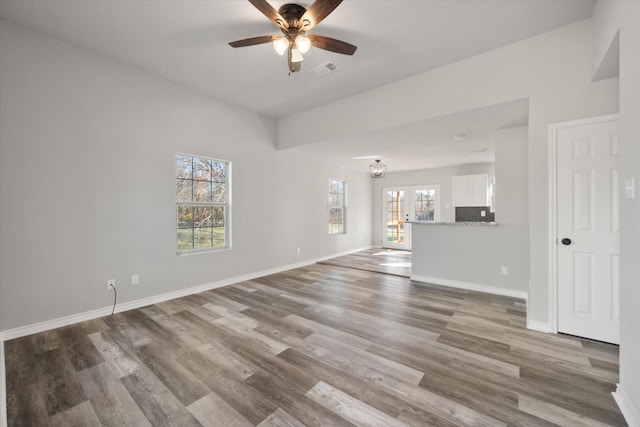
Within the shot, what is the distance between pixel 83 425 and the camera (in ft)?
4.90

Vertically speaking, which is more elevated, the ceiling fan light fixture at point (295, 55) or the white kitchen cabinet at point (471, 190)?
the ceiling fan light fixture at point (295, 55)

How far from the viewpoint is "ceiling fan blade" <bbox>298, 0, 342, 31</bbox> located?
75.1 inches

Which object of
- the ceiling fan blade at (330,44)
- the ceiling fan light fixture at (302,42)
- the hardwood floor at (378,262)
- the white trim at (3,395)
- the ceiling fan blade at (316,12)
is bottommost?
the white trim at (3,395)

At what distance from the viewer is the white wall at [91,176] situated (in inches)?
99.1

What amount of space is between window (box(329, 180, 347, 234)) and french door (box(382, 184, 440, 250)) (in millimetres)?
1815

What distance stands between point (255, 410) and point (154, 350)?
1.24 meters

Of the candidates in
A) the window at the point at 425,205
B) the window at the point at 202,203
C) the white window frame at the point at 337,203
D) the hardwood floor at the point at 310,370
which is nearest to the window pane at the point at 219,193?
the window at the point at 202,203

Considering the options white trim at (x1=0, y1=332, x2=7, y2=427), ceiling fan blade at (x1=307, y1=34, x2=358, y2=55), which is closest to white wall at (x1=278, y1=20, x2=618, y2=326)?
ceiling fan blade at (x1=307, y1=34, x2=358, y2=55)

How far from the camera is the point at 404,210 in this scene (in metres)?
8.20

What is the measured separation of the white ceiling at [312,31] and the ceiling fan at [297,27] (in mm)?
146

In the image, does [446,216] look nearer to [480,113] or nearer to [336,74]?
[480,113]

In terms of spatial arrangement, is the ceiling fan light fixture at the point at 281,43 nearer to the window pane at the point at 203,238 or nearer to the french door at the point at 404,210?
the window pane at the point at 203,238

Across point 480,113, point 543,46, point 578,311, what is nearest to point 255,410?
point 578,311

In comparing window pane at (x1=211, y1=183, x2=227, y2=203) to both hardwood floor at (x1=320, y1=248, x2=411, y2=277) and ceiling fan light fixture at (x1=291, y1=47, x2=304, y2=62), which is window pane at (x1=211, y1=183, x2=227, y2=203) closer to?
ceiling fan light fixture at (x1=291, y1=47, x2=304, y2=62)
